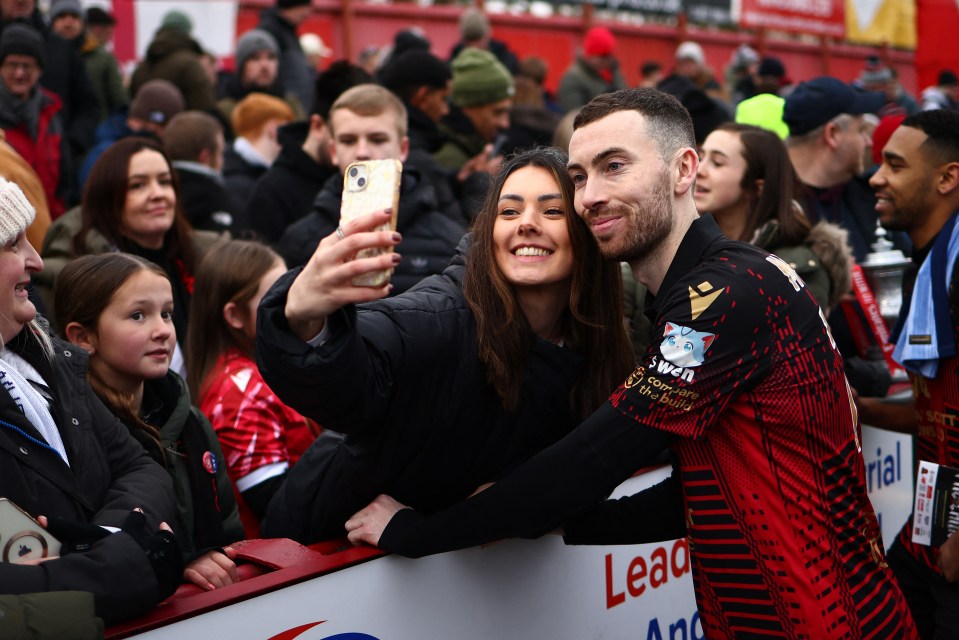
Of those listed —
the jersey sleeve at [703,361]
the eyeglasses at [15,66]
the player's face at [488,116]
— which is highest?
the eyeglasses at [15,66]

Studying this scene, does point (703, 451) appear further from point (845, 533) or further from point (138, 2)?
point (138, 2)

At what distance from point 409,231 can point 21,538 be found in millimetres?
3394

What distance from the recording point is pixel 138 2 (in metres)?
9.90

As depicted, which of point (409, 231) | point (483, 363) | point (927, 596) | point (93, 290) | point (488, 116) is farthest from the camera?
point (488, 116)

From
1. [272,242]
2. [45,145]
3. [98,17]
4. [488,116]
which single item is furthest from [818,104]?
[98,17]

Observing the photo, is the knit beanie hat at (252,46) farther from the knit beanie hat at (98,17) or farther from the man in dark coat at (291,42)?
the knit beanie hat at (98,17)

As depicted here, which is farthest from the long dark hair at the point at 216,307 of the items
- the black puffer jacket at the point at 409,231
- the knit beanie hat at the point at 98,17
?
the knit beanie hat at the point at 98,17

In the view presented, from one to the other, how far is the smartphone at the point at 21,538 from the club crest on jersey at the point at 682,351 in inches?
59.0

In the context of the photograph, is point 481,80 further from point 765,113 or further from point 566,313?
point 566,313

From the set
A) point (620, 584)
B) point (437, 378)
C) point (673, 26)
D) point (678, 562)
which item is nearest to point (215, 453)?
point (437, 378)

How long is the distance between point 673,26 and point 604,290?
57.2 feet

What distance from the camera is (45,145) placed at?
283 inches

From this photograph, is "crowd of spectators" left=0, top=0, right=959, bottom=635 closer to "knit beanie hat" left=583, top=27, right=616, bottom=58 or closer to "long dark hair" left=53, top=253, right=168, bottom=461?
"long dark hair" left=53, top=253, right=168, bottom=461

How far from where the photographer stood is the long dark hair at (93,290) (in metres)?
3.62
